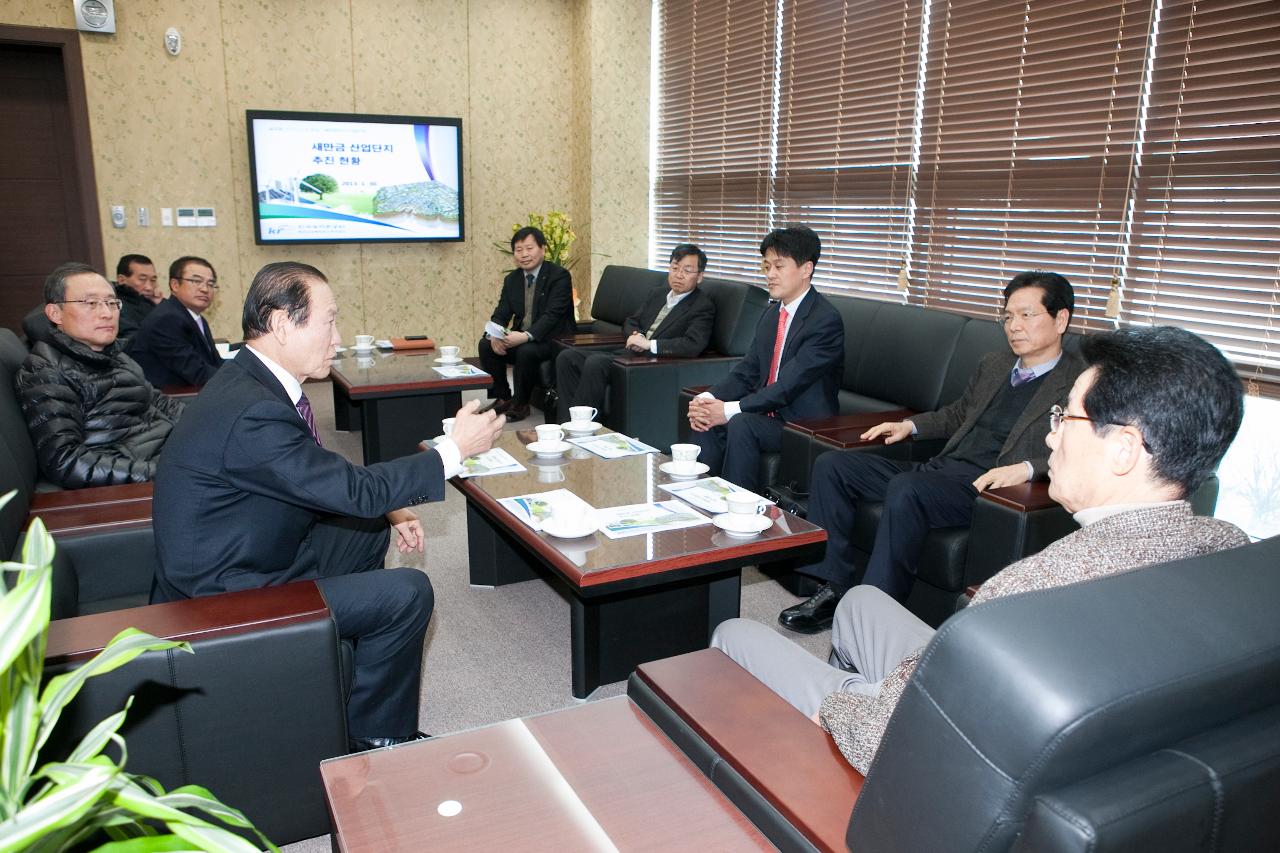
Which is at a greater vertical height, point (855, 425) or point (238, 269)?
point (238, 269)

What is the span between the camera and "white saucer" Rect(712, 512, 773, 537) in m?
2.11

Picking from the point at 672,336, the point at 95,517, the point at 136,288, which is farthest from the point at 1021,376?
the point at 136,288

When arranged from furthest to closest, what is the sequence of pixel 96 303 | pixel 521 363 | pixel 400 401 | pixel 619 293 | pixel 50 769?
pixel 619 293, pixel 521 363, pixel 400 401, pixel 96 303, pixel 50 769

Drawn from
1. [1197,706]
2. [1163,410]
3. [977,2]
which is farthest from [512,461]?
[977,2]

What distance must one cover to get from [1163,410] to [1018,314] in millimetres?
1651

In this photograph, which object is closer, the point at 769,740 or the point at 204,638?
the point at 769,740

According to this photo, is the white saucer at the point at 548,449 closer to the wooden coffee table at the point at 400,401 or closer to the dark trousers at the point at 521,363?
the wooden coffee table at the point at 400,401

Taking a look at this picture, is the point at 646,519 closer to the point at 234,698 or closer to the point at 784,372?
the point at 234,698

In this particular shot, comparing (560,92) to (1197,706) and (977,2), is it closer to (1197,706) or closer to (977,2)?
(977,2)

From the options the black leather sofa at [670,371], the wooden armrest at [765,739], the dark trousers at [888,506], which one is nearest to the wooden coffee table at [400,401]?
the black leather sofa at [670,371]

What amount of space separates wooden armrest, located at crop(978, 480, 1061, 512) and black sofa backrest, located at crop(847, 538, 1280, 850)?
4.63ft

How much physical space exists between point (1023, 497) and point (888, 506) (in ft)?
1.31

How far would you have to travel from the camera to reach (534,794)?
126 cm

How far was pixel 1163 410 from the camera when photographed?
3.96 ft
